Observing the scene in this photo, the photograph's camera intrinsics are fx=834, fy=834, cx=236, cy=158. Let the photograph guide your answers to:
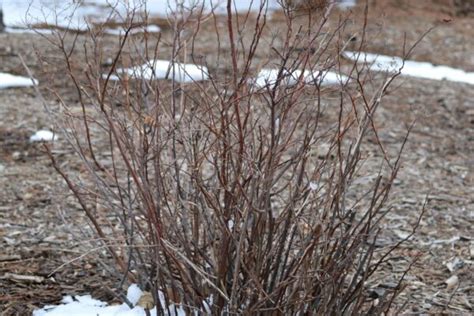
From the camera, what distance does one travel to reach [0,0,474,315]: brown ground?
3.10 meters

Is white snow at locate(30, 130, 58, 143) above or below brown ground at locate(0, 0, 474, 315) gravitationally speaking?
above

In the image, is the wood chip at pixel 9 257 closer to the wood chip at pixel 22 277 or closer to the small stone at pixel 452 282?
the wood chip at pixel 22 277

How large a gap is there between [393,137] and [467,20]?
19.2ft

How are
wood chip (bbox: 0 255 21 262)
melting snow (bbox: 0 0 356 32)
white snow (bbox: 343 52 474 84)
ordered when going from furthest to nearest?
white snow (bbox: 343 52 474 84)
wood chip (bbox: 0 255 21 262)
melting snow (bbox: 0 0 356 32)

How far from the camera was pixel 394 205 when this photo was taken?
413 centimetres

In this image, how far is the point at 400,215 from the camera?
13.3 ft

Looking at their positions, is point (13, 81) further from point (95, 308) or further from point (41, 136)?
point (95, 308)

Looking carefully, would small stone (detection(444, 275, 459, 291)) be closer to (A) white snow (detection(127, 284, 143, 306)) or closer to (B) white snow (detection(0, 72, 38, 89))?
(A) white snow (detection(127, 284, 143, 306))

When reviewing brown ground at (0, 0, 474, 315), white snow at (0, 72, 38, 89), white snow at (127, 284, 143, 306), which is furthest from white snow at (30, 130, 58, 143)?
white snow at (127, 284, 143, 306)

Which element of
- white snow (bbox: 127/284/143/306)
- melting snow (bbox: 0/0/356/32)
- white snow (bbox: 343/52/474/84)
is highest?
melting snow (bbox: 0/0/356/32)

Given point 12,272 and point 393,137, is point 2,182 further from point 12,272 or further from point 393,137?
point 393,137

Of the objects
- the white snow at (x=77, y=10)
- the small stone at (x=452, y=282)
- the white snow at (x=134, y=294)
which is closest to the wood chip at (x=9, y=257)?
the white snow at (x=134, y=294)

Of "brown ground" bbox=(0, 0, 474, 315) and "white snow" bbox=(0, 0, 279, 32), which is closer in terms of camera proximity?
"white snow" bbox=(0, 0, 279, 32)

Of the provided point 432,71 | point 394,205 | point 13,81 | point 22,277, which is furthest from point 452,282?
point 432,71
